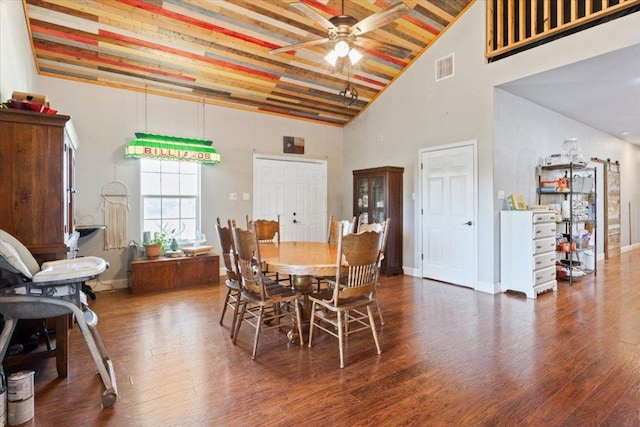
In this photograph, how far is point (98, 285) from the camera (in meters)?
4.72

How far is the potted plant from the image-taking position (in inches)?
185

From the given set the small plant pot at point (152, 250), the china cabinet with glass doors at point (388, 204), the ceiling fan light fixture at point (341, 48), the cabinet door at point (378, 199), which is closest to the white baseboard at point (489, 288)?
the china cabinet with glass doors at point (388, 204)

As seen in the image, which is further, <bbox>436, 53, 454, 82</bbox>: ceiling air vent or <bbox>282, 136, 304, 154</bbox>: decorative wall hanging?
<bbox>282, 136, 304, 154</bbox>: decorative wall hanging

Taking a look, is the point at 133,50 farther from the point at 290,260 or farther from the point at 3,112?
the point at 290,260

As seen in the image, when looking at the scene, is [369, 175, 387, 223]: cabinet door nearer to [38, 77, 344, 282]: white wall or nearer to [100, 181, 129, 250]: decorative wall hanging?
[38, 77, 344, 282]: white wall

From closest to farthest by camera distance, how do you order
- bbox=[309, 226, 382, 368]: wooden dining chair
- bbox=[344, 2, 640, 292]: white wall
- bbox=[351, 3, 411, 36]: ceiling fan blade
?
1. bbox=[309, 226, 382, 368]: wooden dining chair
2. bbox=[351, 3, 411, 36]: ceiling fan blade
3. bbox=[344, 2, 640, 292]: white wall

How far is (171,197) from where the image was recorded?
529cm

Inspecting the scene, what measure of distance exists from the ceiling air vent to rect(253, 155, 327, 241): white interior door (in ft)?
8.70

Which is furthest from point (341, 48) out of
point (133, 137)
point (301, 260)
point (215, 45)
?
point (133, 137)

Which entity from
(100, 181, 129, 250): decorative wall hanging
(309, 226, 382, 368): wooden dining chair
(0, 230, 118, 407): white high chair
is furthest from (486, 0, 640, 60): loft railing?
(100, 181, 129, 250): decorative wall hanging

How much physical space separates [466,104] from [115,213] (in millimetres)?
5204

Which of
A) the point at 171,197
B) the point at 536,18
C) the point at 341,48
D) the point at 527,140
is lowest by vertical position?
the point at 171,197

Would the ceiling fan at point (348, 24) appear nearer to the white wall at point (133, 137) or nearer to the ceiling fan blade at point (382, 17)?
the ceiling fan blade at point (382, 17)

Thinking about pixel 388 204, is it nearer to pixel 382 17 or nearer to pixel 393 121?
pixel 393 121
